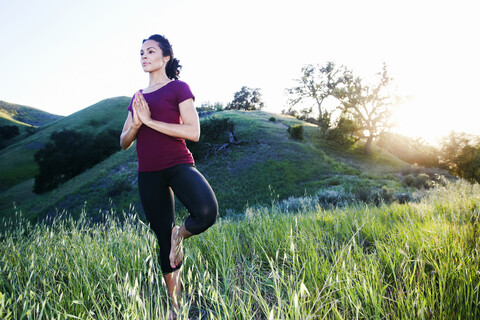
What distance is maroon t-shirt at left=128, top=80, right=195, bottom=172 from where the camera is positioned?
6.59 ft

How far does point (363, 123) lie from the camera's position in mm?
26625

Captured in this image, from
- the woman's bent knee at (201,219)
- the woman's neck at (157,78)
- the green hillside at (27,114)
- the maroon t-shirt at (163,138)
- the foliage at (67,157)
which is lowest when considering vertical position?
the foliage at (67,157)

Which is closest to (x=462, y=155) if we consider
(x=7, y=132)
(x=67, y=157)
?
(x=67, y=157)

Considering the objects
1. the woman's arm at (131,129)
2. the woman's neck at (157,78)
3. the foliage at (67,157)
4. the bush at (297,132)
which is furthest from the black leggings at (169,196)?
the foliage at (67,157)

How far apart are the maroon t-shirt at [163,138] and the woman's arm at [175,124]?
0.08 m

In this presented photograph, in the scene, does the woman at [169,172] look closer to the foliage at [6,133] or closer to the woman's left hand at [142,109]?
the woman's left hand at [142,109]

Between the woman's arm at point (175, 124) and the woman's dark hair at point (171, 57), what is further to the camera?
the woman's dark hair at point (171, 57)

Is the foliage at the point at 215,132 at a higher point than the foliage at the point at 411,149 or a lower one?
higher

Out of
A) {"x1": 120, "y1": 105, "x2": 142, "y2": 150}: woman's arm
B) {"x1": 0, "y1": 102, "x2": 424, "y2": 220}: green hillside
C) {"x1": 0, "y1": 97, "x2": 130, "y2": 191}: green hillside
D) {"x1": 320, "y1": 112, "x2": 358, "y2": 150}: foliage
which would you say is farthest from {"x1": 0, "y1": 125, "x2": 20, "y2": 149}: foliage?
{"x1": 120, "y1": 105, "x2": 142, "y2": 150}: woman's arm

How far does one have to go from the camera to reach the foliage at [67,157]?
2511 centimetres

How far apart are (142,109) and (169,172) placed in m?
0.60

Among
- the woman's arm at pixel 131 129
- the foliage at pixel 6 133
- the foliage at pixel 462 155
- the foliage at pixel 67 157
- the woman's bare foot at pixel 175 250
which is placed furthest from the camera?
the foliage at pixel 6 133

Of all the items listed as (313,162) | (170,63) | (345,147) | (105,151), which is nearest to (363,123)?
(345,147)

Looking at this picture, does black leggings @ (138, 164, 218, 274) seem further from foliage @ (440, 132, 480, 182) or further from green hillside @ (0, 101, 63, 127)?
green hillside @ (0, 101, 63, 127)
